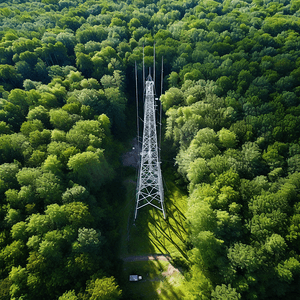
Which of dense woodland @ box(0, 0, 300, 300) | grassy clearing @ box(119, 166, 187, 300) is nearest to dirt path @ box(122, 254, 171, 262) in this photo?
grassy clearing @ box(119, 166, 187, 300)

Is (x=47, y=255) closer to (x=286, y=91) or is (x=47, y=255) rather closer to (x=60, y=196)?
(x=60, y=196)

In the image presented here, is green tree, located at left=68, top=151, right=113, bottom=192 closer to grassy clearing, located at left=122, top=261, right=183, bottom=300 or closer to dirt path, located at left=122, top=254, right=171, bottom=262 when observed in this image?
dirt path, located at left=122, top=254, right=171, bottom=262

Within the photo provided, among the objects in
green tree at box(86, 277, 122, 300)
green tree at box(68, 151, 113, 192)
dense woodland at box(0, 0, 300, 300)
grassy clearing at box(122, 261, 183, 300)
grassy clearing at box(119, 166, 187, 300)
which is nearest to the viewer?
green tree at box(86, 277, 122, 300)

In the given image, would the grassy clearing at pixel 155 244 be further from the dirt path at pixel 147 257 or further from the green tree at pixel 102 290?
the green tree at pixel 102 290

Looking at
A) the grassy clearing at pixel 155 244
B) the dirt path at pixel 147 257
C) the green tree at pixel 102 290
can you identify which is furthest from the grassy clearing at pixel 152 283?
the green tree at pixel 102 290

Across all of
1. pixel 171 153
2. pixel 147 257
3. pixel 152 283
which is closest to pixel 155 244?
pixel 147 257

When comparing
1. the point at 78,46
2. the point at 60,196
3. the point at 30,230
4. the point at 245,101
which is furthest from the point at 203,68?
the point at 30,230

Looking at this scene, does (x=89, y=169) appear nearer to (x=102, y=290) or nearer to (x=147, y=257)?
(x=147, y=257)
